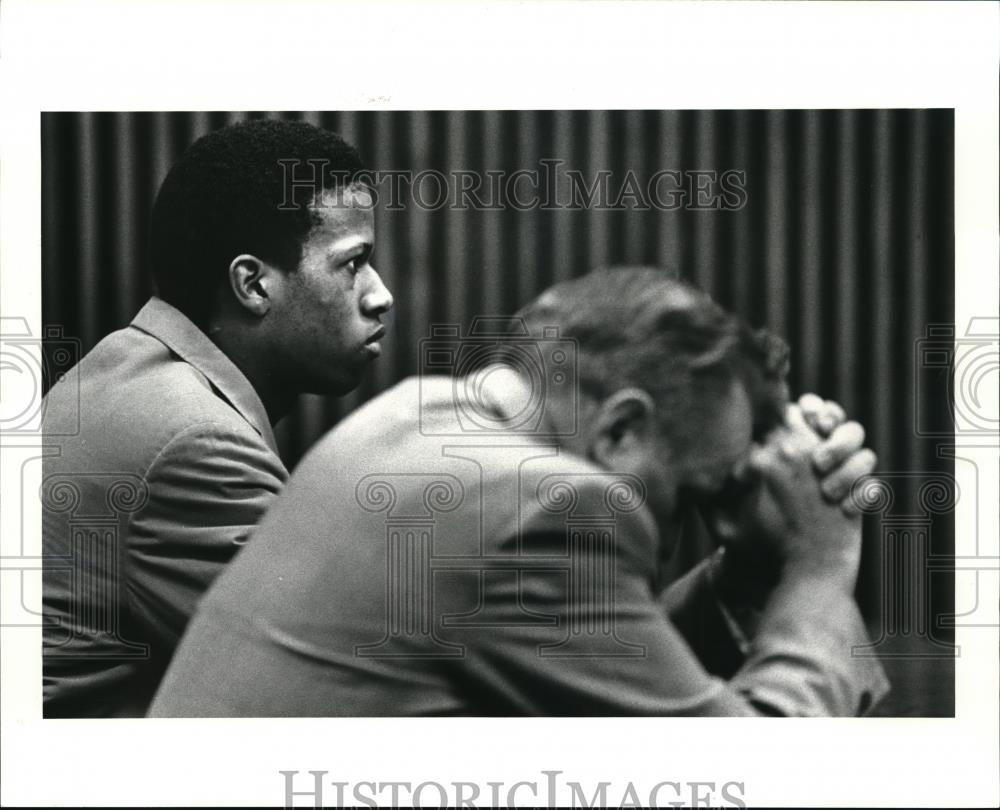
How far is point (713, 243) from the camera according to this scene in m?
4.29

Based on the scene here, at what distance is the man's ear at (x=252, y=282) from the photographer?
14.0 ft

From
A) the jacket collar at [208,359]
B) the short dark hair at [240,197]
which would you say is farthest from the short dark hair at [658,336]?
the jacket collar at [208,359]

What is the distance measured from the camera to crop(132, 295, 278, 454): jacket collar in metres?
4.25

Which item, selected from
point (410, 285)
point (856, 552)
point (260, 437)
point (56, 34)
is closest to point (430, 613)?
point (260, 437)

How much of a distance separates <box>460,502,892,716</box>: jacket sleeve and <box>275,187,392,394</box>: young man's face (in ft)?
2.80

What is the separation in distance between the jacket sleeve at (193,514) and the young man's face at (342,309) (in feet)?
0.98

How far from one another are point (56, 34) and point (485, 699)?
2.59 m

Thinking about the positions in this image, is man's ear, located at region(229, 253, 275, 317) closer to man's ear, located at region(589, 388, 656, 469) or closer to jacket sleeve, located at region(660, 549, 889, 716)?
man's ear, located at region(589, 388, 656, 469)

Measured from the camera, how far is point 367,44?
4.23 m

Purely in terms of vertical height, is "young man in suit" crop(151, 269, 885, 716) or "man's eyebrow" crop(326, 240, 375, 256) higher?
"man's eyebrow" crop(326, 240, 375, 256)

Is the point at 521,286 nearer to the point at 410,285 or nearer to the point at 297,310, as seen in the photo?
the point at 410,285

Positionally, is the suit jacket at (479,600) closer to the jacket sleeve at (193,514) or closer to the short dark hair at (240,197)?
the jacket sleeve at (193,514)

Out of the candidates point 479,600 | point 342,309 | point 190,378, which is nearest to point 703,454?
point 479,600

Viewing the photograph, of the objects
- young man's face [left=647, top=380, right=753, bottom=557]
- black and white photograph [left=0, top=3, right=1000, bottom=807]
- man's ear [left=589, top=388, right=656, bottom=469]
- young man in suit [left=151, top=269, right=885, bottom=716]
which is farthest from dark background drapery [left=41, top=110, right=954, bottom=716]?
man's ear [left=589, top=388, right=656, bottom=469]
